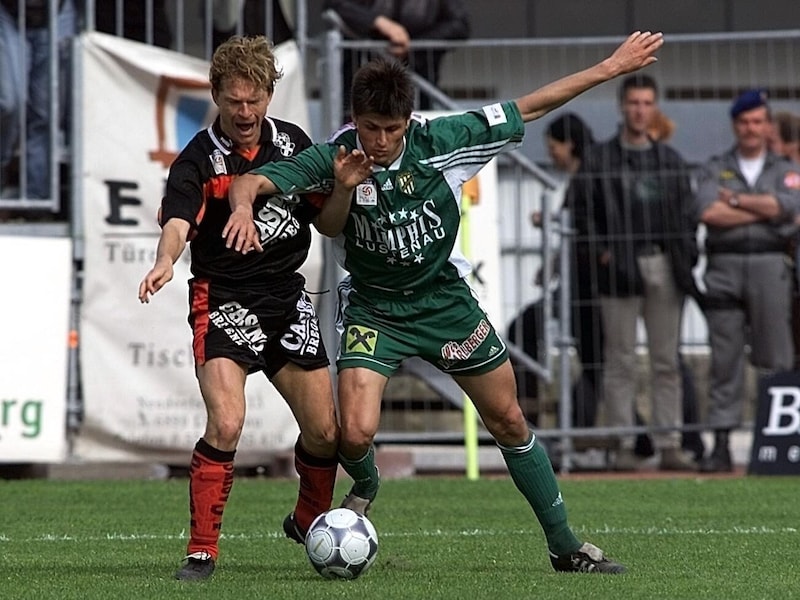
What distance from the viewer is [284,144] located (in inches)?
287

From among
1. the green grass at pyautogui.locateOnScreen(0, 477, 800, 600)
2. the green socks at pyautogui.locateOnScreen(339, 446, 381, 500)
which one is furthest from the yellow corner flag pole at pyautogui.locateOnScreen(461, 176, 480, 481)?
the green socks at pyautogui.locateOnScreen(339, 446, 381, 500)

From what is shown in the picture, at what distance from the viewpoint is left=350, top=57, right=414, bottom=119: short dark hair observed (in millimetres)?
6648

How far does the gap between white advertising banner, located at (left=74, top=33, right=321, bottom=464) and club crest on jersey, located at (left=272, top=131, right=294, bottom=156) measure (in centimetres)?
501

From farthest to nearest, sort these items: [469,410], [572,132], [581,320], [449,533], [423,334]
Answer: [572,132]
[581,320]
[469,410]
[449,533]
[423,334]

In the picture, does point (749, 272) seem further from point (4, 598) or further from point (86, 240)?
point (4, 598)

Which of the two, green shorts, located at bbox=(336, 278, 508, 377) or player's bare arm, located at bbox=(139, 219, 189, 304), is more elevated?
player's bare arm, located at bbox=(139, 219, 189, 304)

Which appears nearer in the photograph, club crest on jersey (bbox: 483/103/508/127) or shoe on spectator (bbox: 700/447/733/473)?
club crest on jersey (bbox: 483/103/508/127)

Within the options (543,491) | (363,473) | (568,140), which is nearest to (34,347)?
(568,140)

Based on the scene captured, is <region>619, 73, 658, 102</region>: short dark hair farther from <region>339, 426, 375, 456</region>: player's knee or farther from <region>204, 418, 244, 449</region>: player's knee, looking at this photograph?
<region>204, 418, 244, 449</region>: player's knee

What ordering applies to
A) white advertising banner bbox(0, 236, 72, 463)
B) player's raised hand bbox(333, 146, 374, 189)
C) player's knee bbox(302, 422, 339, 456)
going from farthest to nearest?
1. white advertising banner bbox(0, 236, 72, 463)
2. player's knee bbox(302, 422, 339, 456)
3. player's raised hand bbox(333, 146, 374, 189)

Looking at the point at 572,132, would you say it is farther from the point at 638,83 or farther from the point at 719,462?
the point at 719,462

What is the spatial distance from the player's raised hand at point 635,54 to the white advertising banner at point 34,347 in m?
6.01

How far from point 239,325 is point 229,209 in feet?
1.53

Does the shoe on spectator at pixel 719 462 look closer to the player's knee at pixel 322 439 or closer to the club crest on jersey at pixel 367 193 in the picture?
the player's knee at pixel 322 439
